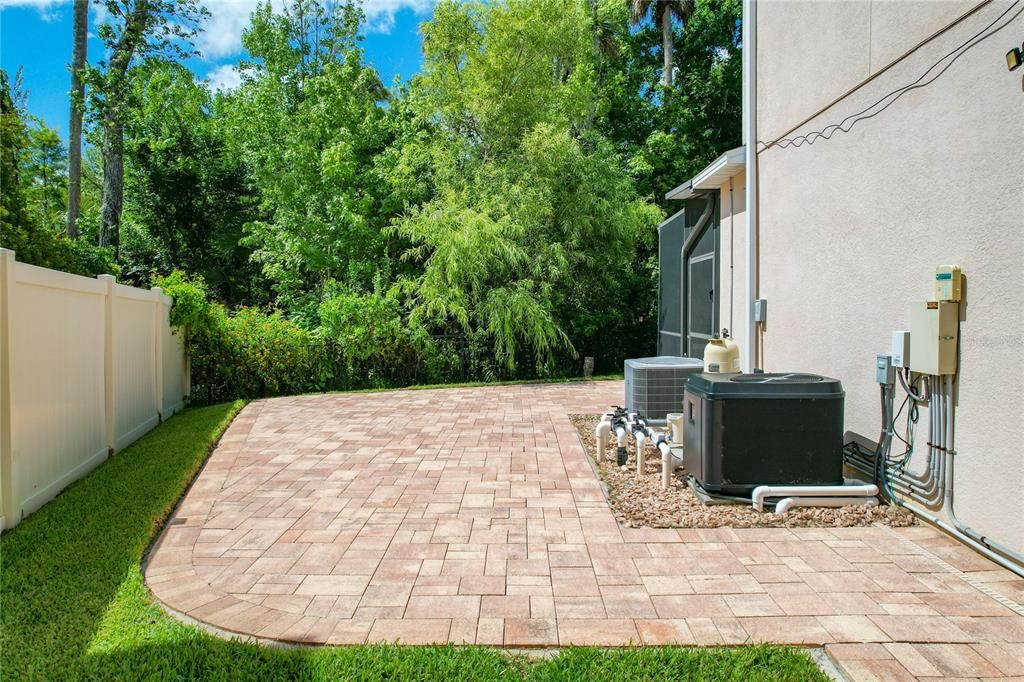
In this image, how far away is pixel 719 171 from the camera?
6770 mm

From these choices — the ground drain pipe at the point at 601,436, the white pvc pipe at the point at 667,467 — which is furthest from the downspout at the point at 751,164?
the white pvc pipe at the point at 667,467

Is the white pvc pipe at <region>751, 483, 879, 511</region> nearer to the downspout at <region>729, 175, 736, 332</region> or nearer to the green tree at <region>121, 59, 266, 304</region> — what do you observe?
the downspout at <region>729, 175, 736, 332</region>

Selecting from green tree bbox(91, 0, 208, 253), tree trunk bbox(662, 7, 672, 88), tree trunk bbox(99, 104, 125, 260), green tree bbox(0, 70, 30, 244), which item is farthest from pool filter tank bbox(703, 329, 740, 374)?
tree trunk bbox(662, 7, 672, 88)

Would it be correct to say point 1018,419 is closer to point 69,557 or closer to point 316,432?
point 69,557

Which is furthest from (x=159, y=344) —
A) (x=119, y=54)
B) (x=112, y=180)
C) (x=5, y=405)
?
(x=119, y=54)

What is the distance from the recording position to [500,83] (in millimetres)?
13492

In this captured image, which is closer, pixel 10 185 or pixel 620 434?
pixel 620 434

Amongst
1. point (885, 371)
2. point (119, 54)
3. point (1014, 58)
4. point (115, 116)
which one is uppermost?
point (119, 54)

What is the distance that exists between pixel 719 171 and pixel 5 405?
6.25 metres

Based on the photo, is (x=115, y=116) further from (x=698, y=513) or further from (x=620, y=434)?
(x=698, y=513)

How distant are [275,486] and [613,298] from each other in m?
9.88

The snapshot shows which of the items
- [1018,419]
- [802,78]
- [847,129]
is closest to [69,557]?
[1018,419]

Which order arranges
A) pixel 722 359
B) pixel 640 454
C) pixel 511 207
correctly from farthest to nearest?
pixel 511 207, pixel 722 359, pixel 640 454

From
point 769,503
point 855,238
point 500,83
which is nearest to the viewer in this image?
point 769,503
